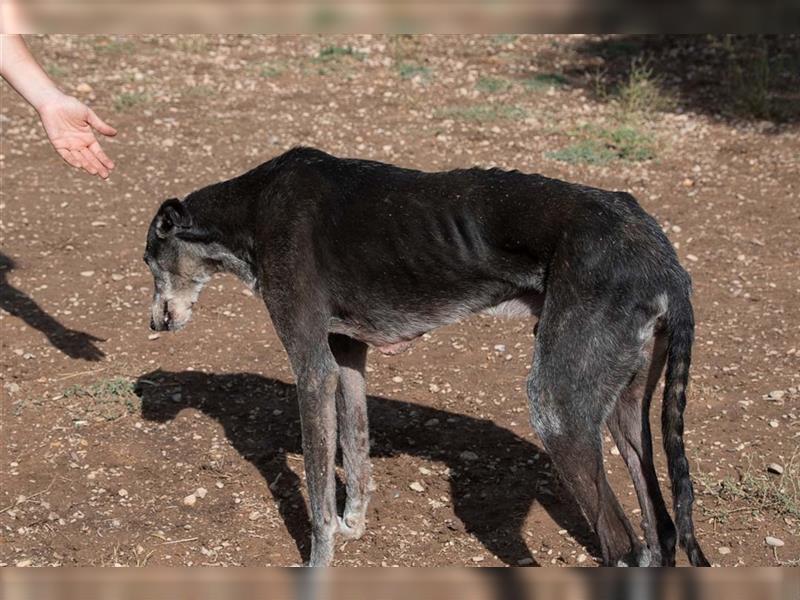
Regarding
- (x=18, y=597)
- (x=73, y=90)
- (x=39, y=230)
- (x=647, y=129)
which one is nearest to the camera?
(x=18, y=597)

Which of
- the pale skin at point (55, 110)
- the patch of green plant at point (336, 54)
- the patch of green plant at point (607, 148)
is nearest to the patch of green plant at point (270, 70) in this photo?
the patch of green plant at point (336, 54)

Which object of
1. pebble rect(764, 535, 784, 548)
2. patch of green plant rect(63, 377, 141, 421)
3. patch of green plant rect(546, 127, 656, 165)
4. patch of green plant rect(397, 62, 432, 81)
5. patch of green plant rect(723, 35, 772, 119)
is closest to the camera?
pebble rect(764, 535, 784, 548)

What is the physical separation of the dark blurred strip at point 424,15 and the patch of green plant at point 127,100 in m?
6.63

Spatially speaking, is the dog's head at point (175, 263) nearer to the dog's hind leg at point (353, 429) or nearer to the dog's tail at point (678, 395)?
the dog's hind leg at point (353, 429)

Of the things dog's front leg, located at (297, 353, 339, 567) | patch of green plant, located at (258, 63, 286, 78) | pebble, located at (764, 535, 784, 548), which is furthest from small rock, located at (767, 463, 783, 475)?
patch of green plant, located at (258, 63, 286, 78)

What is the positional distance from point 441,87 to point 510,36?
198cm

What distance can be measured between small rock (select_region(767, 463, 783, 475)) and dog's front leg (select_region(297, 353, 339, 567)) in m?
2.45

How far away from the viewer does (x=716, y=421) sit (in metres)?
6.71

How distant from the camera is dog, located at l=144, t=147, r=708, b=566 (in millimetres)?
4695

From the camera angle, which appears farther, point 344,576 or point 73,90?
point 73,90

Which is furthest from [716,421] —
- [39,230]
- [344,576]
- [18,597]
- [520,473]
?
[39,230]

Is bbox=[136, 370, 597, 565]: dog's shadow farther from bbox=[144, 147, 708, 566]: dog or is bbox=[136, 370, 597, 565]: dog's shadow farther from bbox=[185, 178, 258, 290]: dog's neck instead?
bbox=[185, 178, 258, 290]: dog's neck

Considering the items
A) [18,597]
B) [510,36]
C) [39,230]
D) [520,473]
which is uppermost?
[510,36]

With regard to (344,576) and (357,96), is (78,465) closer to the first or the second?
(344,576)
